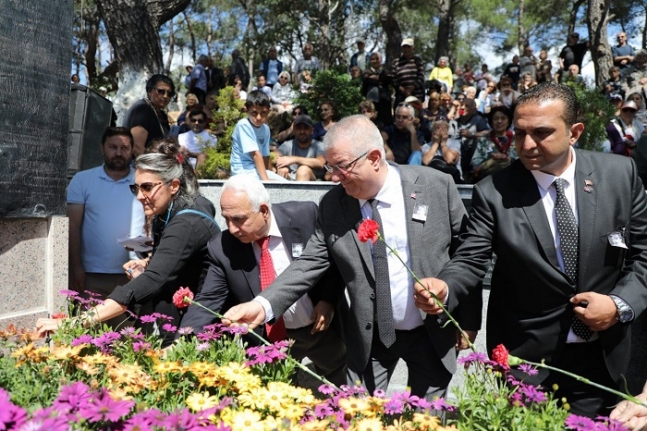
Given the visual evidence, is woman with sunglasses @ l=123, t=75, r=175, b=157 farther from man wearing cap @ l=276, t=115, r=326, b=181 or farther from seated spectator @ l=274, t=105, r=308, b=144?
seated spectator @ l=274, t=105, r=308, b=144

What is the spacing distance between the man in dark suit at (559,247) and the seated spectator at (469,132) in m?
6.06

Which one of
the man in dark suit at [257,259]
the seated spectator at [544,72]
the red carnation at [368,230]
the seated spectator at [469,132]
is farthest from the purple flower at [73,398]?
the seated spectator at [544,72]

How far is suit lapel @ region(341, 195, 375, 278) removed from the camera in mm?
3283

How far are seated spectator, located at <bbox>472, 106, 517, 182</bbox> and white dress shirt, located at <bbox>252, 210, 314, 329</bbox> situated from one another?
546cm

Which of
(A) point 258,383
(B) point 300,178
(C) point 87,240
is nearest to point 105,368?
(A) point 258,383

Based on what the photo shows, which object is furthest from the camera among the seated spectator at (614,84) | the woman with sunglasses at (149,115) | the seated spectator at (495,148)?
the seated spectator at (614,84)

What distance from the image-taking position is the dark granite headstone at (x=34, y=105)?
371 centimetres

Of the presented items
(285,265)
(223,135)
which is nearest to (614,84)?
(223,135)

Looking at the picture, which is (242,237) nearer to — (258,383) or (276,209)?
(276,209)

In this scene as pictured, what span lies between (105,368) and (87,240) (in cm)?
309

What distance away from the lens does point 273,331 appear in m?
3.70

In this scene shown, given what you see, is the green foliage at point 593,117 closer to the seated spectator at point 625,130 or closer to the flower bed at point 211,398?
the seated spectator at point 625,130

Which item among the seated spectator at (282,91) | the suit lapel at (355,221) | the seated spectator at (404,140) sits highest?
the seated spectator at (282,91)

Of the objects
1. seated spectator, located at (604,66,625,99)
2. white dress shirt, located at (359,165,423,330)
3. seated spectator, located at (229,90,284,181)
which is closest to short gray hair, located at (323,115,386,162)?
white dress shirt, located at (359,165,423,330)
